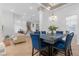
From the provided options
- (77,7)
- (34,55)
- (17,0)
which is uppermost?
(17,0)

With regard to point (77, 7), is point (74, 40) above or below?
below

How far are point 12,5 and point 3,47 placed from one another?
2.58ft

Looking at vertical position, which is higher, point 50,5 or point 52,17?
point 50,5

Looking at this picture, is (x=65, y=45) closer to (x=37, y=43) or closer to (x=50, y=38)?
(x=50, y=38)

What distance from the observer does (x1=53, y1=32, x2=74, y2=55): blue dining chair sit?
5.77ft

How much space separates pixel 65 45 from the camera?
5.95 feet

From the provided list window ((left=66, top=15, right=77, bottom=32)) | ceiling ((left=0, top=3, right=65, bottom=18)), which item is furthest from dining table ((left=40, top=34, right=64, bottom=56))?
ceiling ((left=0, top=3, right=65, bottom=18))

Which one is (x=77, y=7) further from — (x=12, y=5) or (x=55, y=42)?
(x=12, y=5)

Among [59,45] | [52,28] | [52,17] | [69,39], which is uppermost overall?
[52,17]

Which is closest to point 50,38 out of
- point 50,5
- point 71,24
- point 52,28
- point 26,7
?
point 52,28

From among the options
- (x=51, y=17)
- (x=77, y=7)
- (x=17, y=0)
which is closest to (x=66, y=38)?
(x=51, y=17)

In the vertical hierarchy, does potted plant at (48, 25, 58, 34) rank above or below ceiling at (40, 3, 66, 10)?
below

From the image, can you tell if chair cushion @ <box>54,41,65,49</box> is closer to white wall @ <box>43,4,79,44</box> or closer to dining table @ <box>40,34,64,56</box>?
dining table @ <box>40,34,64,56</box>

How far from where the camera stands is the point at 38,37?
6.00 ft
